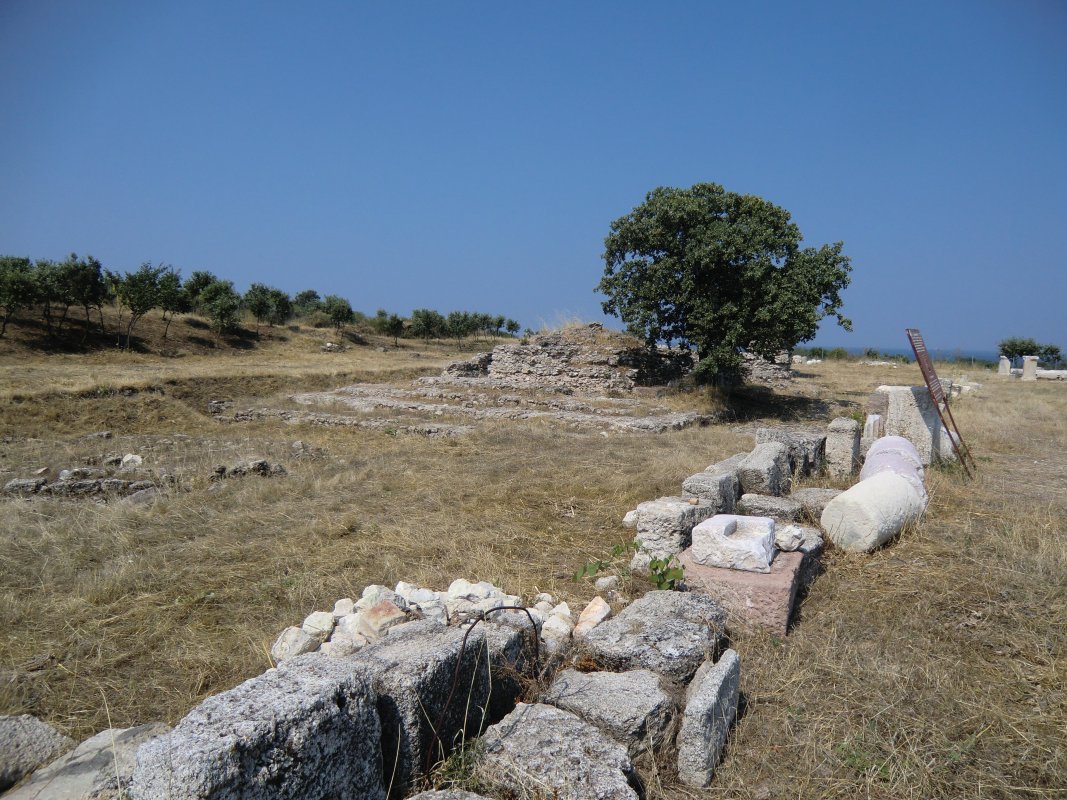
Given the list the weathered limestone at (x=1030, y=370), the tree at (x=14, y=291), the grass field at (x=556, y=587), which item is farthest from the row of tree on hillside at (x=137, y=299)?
the weathered limestone at (x=1030, y=370)

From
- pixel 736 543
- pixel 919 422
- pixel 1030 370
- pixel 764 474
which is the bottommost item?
pixel 736 543

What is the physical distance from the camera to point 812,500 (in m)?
5.80

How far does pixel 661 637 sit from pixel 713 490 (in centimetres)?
249

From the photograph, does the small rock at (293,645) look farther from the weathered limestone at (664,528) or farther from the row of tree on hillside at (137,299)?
the row of tree on hillside at (137,299)

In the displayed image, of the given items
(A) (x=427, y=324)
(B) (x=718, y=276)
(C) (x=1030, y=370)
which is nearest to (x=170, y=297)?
(A) (x=427, y=324)

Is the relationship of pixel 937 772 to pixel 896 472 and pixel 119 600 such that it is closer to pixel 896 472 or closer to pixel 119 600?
pixel 896 472

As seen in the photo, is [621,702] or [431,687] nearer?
[431,687]

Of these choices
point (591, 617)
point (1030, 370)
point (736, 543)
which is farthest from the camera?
point (1030, 370)

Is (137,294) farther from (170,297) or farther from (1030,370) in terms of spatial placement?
(1030,370)

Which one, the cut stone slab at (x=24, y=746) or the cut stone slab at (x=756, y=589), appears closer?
the cut stone slab at (x=24, y=746)

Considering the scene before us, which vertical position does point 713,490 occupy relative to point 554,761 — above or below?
above

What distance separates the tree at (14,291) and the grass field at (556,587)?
17.9 m

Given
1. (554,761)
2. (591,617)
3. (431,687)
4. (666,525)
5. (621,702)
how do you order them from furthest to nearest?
(666,525) < (591,617) < (621,702) < (431,687) < (554,761)

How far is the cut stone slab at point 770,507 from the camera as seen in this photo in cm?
538
